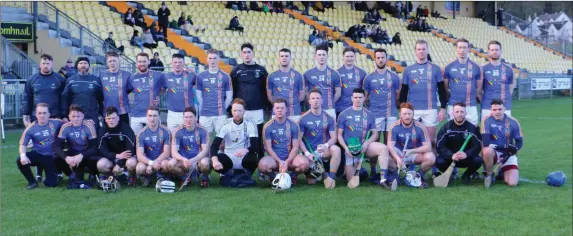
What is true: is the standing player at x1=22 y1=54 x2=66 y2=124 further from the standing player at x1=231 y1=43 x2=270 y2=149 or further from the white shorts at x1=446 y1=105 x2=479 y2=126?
the white shorts at x1=446 y1=105 x2=479 y2=126

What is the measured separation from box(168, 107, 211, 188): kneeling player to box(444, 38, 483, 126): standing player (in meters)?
3.04

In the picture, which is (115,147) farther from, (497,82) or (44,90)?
(497,82)

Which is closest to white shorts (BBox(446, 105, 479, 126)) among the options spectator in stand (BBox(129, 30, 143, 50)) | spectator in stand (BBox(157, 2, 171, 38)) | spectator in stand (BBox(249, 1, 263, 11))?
spectator in stand (BBox(129, 30, 143, 50))

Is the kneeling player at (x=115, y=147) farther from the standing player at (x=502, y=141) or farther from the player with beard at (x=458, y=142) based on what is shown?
the standing player at (x=502, y=141)

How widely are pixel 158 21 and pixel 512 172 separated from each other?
13.4 meters

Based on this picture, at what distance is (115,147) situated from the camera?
7.58m

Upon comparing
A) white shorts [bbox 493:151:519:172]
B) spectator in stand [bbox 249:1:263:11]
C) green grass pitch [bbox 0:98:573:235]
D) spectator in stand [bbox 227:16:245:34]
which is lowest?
green grass pitch [bbox 0:98:573:235]

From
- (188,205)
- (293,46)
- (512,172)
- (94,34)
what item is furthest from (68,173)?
(293,46)

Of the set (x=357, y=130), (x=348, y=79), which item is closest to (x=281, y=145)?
(x=357, y=130)

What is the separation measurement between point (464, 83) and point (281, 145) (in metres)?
2.41

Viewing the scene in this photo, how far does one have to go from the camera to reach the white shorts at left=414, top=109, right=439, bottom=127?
26.5ft

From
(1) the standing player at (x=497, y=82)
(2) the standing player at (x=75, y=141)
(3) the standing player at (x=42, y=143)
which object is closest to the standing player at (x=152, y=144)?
(2) the standing player at (x=75, y=141)

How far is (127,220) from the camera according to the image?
220 inches

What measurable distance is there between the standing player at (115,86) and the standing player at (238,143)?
5.01 feet
